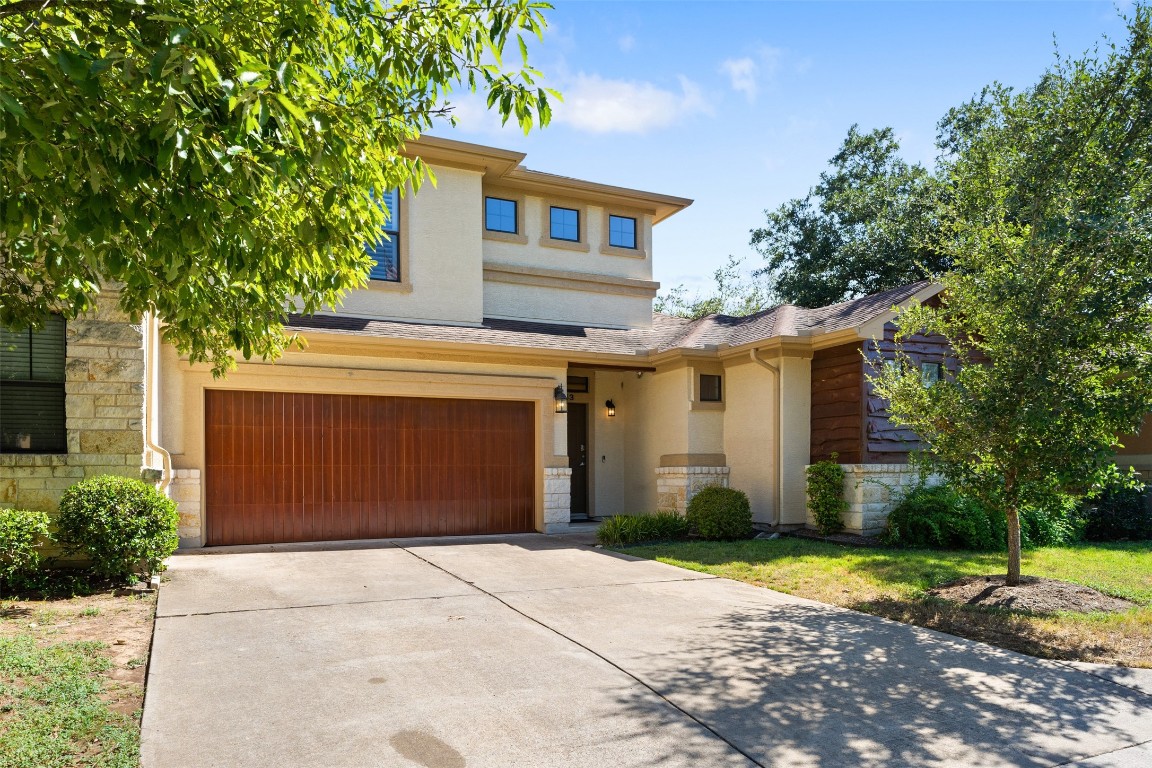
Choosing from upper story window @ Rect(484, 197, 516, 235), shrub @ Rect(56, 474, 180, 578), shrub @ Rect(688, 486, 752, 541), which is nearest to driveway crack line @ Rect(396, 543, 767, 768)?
shrub @ Rect(56, 474, 180, 578)

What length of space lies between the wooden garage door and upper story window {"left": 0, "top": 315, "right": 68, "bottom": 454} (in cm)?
303

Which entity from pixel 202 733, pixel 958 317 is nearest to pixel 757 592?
pixel 958 317

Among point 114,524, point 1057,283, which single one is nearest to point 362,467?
point 114,524

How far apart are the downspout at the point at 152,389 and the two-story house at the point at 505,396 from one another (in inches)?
2.2

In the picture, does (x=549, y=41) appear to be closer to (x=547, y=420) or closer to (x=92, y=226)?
(x=92, y=226)

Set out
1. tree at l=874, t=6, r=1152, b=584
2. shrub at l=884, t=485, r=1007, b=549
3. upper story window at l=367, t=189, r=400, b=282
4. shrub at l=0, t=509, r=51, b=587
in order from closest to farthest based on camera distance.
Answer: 1. tree at l=874, t=6, r=1152, b=584
2. shrub at l=0, t=509, r=51, b=587
3. shrub at l=884, t=485, r=1007, b=549
4. upper story window at l=367, t=189, r=400, b=282

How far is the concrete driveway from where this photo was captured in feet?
12.7

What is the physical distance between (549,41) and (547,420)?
905cm

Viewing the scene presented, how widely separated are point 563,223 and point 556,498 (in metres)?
5.64

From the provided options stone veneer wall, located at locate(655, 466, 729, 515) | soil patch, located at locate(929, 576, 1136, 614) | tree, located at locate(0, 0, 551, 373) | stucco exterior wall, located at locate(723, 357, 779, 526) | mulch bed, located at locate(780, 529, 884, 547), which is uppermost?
tree, located at locate(0, 0, 551, 373)

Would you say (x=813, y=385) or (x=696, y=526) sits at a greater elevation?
(x=813, y=385)

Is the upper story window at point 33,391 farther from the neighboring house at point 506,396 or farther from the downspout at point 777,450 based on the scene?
the downspout at point 777,450

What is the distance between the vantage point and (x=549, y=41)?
4598mm

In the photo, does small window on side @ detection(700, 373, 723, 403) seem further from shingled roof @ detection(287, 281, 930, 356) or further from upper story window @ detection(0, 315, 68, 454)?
upper story window @ detection(0, 315, 68, 454)
